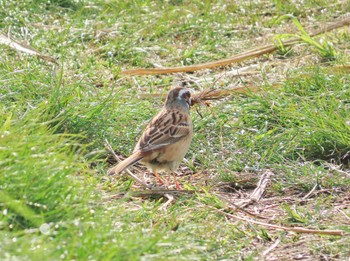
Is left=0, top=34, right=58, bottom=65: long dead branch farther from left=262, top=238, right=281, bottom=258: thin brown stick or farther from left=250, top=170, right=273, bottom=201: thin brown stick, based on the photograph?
left=262, top=238, right=281, bottom=258: thin brown stick

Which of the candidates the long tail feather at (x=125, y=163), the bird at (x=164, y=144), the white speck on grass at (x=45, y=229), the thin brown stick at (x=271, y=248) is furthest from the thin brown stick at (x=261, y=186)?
the white speck on grass at (x=45, y=229)

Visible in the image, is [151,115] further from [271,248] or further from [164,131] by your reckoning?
[271,248]

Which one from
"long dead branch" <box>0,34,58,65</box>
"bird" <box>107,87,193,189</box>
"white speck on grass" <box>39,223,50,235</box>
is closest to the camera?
"white speck on grass" <box>39,223,50,235</box>

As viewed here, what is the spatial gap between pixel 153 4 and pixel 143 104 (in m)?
2.74

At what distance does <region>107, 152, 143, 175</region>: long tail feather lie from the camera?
6.52m

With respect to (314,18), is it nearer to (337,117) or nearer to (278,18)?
(278,18)

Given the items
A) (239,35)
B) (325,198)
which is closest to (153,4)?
(239,35)

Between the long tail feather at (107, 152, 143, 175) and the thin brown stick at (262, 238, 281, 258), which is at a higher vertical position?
the long tail feather at (107, 152, 143, 175)

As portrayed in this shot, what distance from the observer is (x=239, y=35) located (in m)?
9.91

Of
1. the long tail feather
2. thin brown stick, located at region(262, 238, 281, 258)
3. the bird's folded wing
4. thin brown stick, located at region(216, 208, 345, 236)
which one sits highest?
the bird's folded wing

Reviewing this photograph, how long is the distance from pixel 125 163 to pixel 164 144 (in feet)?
1.43

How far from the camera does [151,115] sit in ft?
25.6

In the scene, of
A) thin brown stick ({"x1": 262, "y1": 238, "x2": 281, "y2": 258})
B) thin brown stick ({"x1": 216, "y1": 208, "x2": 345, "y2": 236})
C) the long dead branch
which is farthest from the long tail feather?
the long dead branch

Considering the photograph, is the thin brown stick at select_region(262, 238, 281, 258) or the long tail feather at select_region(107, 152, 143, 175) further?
the long tail feather at select_region(107, 152, 143, 175)
